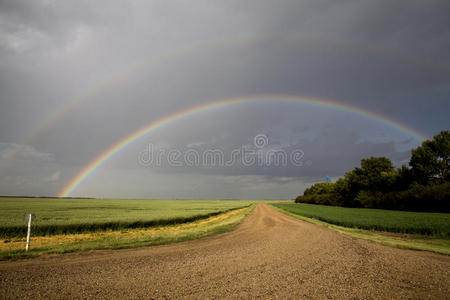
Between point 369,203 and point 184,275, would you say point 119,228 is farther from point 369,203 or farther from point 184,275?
point 369,203

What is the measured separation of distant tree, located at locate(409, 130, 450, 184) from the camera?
168ft

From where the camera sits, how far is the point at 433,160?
172 feet

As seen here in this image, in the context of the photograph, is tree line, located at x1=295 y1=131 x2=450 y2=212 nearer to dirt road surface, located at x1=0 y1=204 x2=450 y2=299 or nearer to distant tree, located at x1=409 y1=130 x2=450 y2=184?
→ distant tree, located at x1=409 y1=130 x2=450 y2=184

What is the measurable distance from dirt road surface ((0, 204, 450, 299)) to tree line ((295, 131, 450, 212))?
1827 inches

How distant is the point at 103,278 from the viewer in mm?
6453

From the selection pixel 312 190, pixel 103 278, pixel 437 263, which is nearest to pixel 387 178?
pixel 437 263

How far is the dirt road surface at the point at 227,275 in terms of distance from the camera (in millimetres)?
5543

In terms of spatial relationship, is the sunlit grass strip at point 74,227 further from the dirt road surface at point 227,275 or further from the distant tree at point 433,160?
the distant tree at point 433,160

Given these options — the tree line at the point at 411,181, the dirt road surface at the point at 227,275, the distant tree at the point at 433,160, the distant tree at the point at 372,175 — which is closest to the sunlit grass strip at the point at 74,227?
the dirt road surface at the point at 227,275

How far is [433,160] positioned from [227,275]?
225ft

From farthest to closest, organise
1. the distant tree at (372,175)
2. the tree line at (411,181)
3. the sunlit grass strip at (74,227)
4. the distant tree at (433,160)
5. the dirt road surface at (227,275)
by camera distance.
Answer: the distant tree at (372,175)
the distant tree at (433,160)
the tree line at (411,181)
the sunlit grass strip at (74,227)
the dirt road surface at (227,275)

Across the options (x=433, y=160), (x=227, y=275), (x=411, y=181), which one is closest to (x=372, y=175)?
(x=411, y=181)

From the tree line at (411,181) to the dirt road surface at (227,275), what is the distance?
152 feet

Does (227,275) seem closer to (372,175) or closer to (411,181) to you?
(411,181)
